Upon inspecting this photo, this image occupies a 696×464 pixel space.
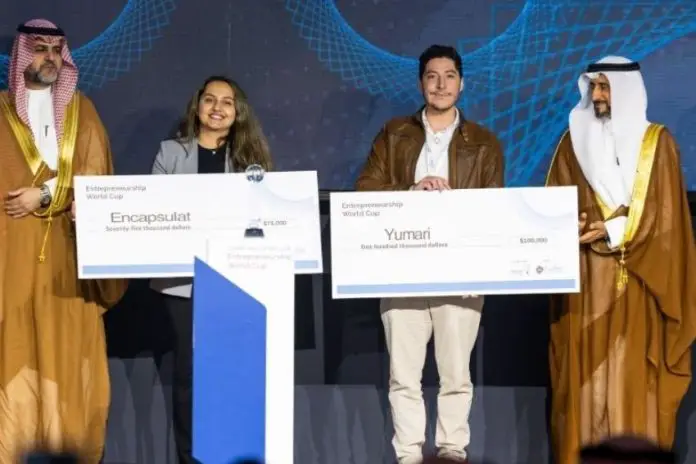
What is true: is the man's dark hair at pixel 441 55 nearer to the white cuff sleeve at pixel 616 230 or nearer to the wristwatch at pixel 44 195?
the white cuff sleeve at pixel 616 230

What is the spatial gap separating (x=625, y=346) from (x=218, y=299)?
2004mm

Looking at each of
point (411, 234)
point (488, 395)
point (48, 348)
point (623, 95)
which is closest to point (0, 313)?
point (48, 348)

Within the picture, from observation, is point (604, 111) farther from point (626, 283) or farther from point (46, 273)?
point (46, 273)

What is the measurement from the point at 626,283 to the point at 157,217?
1789mm

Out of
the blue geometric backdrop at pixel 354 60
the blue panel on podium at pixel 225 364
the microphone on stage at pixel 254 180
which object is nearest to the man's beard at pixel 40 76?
the blue geometric backdrop at pixel 354 60

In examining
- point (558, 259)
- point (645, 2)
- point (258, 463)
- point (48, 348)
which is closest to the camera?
point (258, 463)

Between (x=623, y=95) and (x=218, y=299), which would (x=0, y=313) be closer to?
(x=218, y=299)

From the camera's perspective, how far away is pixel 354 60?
529 cm

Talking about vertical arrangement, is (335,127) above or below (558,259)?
above

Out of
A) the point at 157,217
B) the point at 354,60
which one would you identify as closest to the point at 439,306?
the point at 157,217

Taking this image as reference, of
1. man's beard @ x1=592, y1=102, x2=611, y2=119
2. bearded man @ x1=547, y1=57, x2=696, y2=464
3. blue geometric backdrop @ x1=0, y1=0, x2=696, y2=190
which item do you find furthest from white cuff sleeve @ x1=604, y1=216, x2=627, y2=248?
blue geometric backdrop @ x1=0, y1=0, x2=696, y2=190

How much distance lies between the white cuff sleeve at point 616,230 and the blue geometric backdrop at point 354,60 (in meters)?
0.73

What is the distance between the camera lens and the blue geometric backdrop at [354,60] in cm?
519

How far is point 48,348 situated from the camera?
4.58 meters
